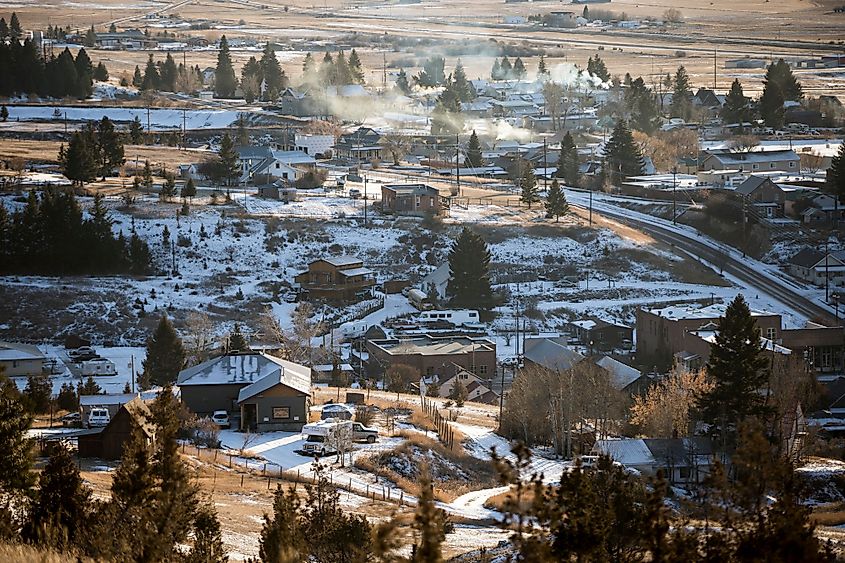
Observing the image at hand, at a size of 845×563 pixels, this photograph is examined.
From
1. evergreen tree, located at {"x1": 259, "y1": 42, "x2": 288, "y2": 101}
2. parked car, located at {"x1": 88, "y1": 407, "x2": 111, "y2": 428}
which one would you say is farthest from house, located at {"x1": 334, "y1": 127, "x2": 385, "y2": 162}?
parked car, located at {"x1": 88, "y1": 407, "x2": 111, "y2": 428}

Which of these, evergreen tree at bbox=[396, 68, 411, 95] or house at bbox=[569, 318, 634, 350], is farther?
evergreen tree at bbox=[396, 68, 411, 95]

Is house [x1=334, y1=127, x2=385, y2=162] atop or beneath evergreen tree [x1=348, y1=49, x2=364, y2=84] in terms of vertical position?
beneath

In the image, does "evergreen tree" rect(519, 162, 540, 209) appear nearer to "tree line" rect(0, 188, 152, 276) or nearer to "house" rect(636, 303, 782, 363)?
"house" rect(636, 303, 782, 363)

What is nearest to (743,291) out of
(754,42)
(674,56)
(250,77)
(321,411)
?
(321,411)

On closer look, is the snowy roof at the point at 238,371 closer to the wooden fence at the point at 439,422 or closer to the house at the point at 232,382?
the house at the point at 232,382

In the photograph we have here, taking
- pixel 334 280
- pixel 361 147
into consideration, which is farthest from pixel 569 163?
pixel 334 280

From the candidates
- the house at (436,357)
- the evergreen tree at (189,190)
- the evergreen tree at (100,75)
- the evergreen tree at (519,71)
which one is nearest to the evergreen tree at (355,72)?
the evergreen tree at (519,71)

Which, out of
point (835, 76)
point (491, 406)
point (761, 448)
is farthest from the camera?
point (835, 76)

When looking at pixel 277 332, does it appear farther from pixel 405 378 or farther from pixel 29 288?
pixel 29 288
